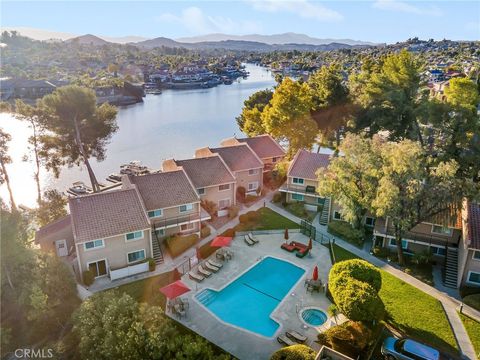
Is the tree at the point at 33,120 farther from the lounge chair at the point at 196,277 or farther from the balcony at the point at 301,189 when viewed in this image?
the balcony at the point at 301,189

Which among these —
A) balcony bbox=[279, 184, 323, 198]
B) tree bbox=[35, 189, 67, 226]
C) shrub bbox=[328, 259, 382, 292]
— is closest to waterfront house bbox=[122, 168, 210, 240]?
tree bbox=[35, 189, 67, 226]

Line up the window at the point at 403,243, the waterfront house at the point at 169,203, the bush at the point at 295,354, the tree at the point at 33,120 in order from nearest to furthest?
the bush at the point at 295,354
the window at the point at 403,243
the waterfront house at the point at 169,203
the tree at the point at 33,120

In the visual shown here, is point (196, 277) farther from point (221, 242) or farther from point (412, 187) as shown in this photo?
point (412, 187)

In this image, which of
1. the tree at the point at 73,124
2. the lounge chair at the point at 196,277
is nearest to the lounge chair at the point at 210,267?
the lounge chair at the point at 196,277

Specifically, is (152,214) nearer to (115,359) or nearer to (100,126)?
(115,359)

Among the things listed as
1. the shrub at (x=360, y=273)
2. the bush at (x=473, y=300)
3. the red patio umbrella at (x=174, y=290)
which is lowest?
the bush at (x=473, y=300)

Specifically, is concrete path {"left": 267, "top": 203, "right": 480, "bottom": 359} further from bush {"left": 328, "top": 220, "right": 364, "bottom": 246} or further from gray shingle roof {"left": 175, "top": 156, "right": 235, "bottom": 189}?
gray shingle roof {"left": 175, "top": 156, "right": 235, "bottom": 189}

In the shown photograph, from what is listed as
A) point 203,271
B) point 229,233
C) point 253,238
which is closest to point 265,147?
point 229,233
